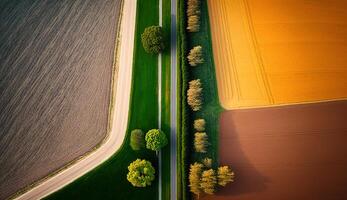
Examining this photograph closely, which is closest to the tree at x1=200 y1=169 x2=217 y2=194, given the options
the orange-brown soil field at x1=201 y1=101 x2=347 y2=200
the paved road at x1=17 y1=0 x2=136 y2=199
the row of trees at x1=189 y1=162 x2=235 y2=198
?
the row of trees at x1=189 y1=162 x2=235 y2=198

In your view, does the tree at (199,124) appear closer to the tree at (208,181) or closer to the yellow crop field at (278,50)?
the yellow crop field at (278,50)

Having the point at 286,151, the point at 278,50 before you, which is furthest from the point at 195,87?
the point at 286,151

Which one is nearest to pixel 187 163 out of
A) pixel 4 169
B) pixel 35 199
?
pixel 35 199

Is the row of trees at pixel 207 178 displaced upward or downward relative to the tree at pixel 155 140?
downward

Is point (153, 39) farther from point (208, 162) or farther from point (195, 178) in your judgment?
point (195, 178)

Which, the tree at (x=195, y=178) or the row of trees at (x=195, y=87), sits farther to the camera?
the row of trees at (x=195, y=87)

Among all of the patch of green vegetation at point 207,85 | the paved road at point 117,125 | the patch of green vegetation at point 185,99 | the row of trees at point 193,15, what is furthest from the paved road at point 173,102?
the paved road at point 117,125

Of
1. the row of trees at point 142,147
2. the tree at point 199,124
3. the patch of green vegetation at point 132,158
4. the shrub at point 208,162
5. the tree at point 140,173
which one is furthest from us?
the tree at point 199,124
